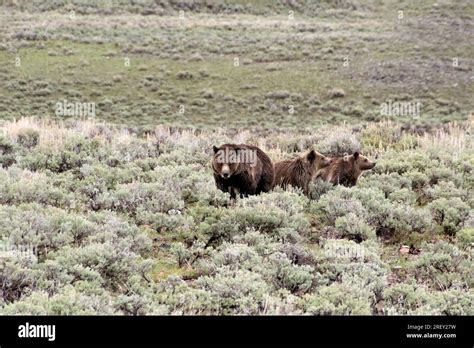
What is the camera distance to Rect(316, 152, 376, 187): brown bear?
11.7 m

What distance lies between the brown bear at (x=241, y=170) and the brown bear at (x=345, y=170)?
110cm

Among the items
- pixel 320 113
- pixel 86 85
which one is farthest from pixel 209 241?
pixel 86 85

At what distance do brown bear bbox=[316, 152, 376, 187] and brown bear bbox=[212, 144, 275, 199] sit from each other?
3.61ft

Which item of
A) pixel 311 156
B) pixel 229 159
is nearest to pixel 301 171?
pixel 311 156

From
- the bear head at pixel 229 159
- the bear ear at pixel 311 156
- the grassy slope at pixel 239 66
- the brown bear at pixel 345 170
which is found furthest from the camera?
the grassy slope at pixel 239 66

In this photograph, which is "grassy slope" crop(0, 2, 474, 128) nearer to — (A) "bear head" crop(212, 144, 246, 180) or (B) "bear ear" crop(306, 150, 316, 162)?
(B) "bear ear" crop(306, 150, 316, 162)

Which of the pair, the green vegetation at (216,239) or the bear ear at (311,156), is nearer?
the green vegetation at (216,239)

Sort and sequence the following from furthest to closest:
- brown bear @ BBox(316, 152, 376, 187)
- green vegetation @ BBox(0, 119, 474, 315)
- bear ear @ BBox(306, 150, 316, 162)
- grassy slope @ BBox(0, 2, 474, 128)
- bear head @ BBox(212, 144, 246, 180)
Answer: grassy slope @ BBox(0, 2, 474, 128)
brown bear @ BBox(316, 152, 376, 187)
bear ear @ BBox(306, 150, 316, 162)
bear head @ BBox(212, 144, 246, 180)
green vegetation @ BBox(0, 119, 474, 315)

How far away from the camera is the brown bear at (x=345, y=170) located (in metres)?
11.7

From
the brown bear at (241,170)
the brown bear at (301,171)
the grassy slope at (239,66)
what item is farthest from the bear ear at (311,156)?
the grassy slope at (239,66)

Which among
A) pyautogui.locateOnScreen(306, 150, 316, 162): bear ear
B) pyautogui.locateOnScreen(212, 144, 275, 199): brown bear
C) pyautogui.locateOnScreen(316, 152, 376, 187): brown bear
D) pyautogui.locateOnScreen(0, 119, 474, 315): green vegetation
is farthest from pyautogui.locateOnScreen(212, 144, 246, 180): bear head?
pyautogui.locateOnScreen(316, 152, 376, 187): brown bear

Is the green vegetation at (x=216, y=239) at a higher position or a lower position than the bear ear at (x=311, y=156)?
lower

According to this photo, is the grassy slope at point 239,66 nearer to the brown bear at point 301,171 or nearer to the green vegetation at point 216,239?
the green vegetation at point 216,239

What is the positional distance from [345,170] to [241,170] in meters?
2.32
